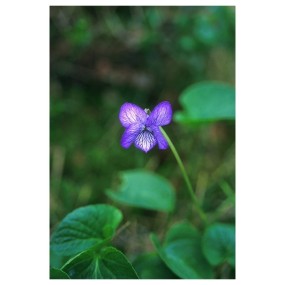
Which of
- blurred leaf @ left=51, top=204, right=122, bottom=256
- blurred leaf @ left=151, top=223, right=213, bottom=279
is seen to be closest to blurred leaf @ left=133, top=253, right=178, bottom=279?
blurred leaf @ left=151, top=223, right=213, bottom=279

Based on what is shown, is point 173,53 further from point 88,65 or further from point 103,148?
point 103,148

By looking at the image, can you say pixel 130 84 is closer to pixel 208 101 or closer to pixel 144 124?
pixel 208 101

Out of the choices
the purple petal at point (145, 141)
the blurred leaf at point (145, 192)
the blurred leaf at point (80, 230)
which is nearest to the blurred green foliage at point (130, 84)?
the blurred leaf at point (145, 192)

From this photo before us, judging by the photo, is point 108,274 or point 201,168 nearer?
point 108,274

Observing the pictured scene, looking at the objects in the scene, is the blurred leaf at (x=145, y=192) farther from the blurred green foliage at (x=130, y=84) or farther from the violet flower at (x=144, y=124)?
the violet flower at (x=144, y=124)

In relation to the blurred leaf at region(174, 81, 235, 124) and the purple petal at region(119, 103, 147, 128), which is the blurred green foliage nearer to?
the blurred leaf at region(174, 81, 235, 124)

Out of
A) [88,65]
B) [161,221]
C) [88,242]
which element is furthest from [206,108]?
[88,242]
